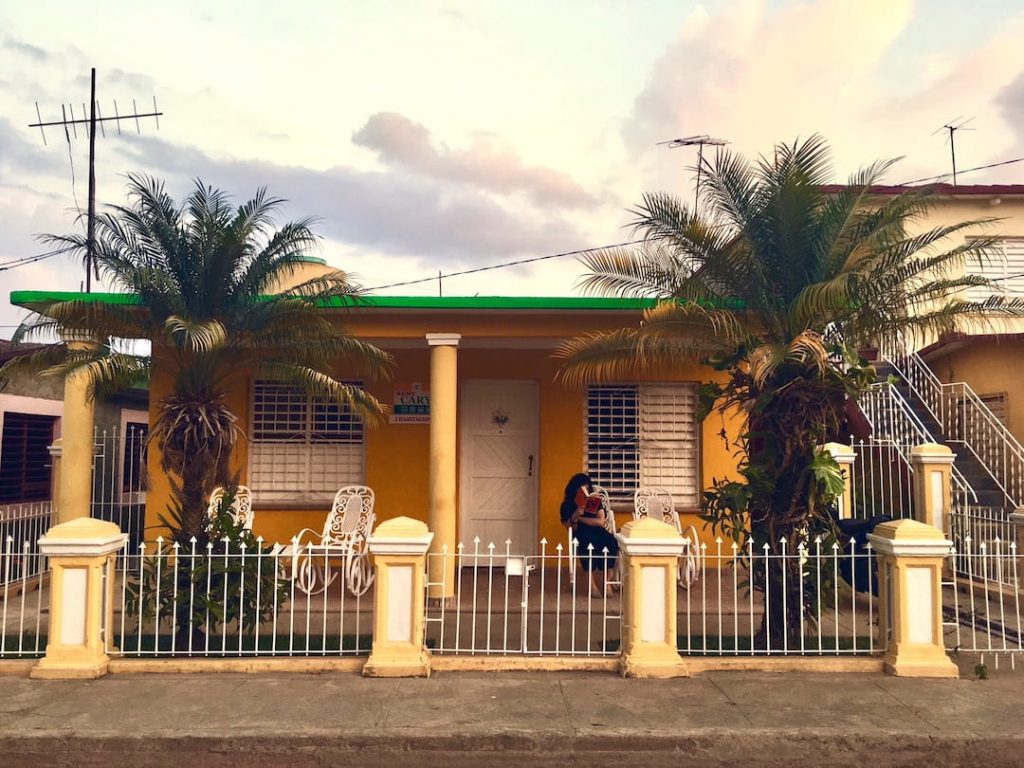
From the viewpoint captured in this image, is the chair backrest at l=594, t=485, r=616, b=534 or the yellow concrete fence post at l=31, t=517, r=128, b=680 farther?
the chair backrest at l=594, t=485, r=616, b=534

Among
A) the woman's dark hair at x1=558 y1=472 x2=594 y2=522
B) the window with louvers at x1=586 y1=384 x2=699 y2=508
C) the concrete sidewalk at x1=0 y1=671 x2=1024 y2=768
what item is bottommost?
the concrete sidewalk at x1=0 y1=671 x2=1024 y2=768

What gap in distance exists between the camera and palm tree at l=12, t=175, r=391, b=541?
20.8 feet

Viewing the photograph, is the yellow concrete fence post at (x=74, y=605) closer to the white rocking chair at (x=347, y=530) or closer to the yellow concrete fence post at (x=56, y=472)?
the white rocking chair at (x=347, y=530)

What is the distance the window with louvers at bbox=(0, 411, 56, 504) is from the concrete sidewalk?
7.30 m

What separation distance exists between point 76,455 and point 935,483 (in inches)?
366

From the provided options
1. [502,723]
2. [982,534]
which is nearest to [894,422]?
[982,534]

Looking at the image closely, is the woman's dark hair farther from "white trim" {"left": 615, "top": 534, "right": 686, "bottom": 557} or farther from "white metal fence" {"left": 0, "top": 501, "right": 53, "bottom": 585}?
"white metal fence" {"left": 0, "top": 501, "right": 53, "bottom": 585}

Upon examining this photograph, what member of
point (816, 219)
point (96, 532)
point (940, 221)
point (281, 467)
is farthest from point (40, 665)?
point (940, 221)

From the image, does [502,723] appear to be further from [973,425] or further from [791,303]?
[973,425]

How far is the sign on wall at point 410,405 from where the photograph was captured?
10.1 meters

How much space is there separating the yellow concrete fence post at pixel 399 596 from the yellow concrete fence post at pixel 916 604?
343 centimetres

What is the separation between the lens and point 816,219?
6340 millimetres

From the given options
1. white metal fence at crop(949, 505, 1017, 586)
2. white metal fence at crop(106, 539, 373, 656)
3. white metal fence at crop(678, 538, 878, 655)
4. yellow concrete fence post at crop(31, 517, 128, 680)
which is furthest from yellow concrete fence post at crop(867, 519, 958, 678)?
yellow concrete fence post at crop(31, 517, 128, 680)

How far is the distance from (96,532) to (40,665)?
98 centimetres
